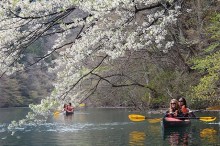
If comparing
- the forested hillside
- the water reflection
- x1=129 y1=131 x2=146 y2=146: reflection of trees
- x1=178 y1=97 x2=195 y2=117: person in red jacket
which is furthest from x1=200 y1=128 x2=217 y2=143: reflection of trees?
x1=129 y1=131 x2=146 y2=146: reflection of trees

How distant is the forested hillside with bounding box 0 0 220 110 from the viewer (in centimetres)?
761

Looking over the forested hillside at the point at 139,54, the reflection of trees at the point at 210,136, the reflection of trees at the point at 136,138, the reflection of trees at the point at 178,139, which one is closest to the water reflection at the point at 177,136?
the reflection of trees at the point at 178,139

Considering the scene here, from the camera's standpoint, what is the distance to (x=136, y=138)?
15945 millimetres

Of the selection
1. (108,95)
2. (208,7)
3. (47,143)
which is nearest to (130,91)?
(108,95)

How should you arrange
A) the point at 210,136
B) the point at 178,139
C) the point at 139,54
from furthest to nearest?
the point at 139,54 → the point at 210,136 → the point at 178,139

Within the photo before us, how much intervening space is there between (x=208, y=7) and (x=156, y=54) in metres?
6.03

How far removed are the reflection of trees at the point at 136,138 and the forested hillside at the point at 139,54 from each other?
2.05 metres

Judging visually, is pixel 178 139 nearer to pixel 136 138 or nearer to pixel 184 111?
pixel 136 138

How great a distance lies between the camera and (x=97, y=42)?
7.77 meters

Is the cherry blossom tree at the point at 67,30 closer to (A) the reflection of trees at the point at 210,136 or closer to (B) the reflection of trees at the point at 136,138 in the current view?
(B) the reflection of trees at the point at 136,138

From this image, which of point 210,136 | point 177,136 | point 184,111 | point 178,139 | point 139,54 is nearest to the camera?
point 178,139

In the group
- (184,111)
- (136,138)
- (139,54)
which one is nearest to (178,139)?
(136,138)

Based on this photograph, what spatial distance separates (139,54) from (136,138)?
38.9ft

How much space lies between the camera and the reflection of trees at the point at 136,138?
14433 mm
